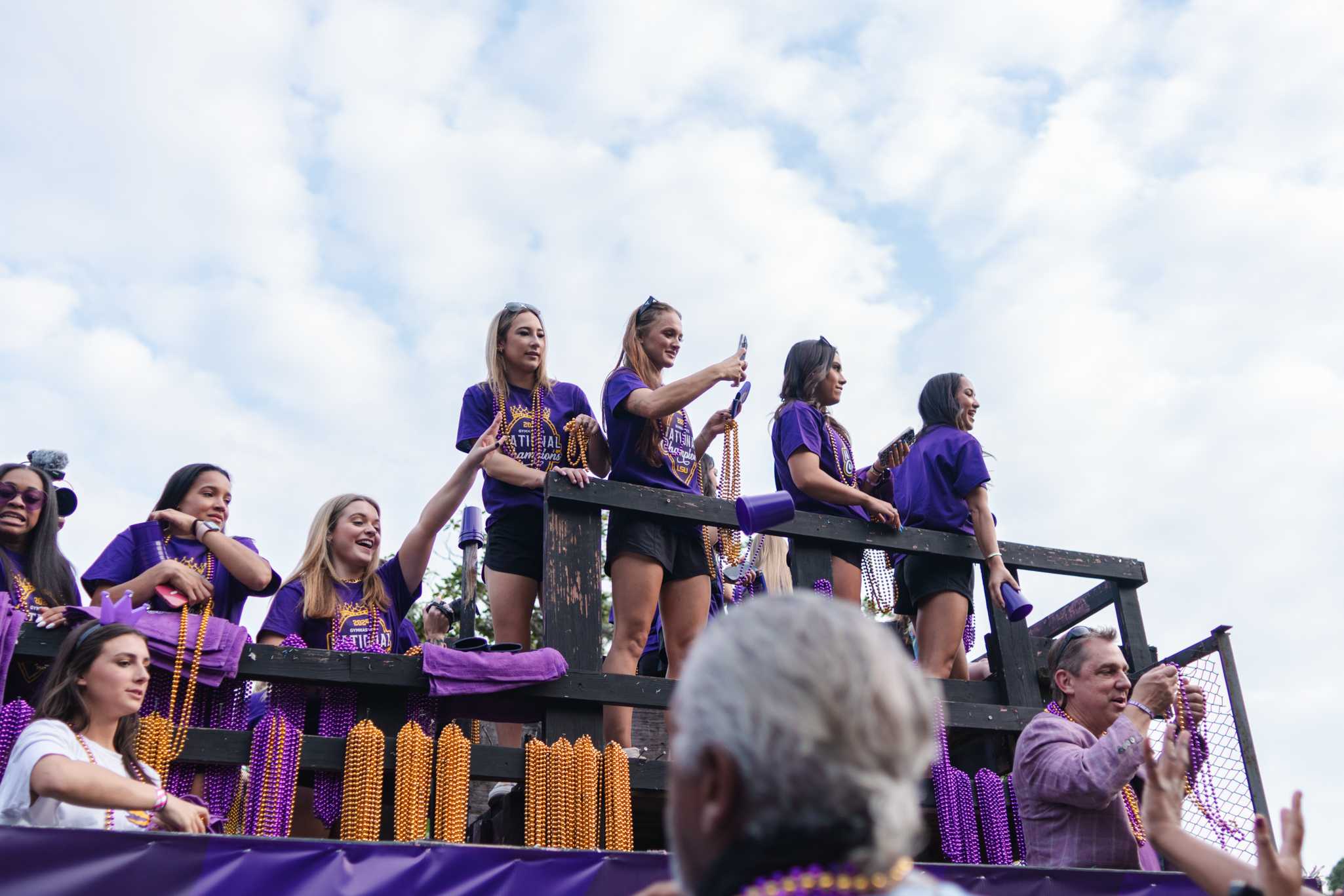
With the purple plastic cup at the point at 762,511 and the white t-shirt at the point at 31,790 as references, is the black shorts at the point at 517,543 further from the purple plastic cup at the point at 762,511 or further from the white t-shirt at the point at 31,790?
the white t-shirt at the point at 31,790

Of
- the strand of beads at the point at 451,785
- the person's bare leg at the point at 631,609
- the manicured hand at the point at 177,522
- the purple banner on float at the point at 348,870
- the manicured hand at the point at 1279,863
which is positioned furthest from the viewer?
the person's bare leg at the point at 631,609

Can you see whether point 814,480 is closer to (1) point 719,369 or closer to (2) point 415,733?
(1) point 719,369

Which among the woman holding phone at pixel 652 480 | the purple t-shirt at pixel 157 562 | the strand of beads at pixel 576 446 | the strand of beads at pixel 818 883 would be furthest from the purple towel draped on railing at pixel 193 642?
the strand of beads at pixel 818 883

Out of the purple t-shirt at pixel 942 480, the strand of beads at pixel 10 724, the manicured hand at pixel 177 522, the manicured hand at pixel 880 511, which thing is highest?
the purple t-shirt at pixel 942 480

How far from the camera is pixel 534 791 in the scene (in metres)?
3.99

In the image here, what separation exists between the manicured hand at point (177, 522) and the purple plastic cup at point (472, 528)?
1368mm

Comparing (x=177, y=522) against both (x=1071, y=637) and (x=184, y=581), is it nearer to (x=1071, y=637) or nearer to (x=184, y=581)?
(x=184, y=581)

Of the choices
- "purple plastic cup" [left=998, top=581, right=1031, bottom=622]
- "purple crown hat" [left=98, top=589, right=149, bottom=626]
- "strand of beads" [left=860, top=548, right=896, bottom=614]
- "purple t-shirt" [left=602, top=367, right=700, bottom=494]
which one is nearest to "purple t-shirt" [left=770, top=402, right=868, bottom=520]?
"strand of beads" [left=860, top=548, right=896, bottom=614]

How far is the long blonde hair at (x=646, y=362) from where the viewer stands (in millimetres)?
4914

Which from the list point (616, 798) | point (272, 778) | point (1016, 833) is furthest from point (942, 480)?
point (272, 778)

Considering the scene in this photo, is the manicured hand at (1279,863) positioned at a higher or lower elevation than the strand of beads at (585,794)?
lower

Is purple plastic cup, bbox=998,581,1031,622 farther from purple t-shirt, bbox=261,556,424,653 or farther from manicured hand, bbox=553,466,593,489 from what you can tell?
purple t-shirt, bbox=261,556,424,653

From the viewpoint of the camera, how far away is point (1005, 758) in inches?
197

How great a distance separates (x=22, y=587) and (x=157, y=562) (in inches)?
16.0
